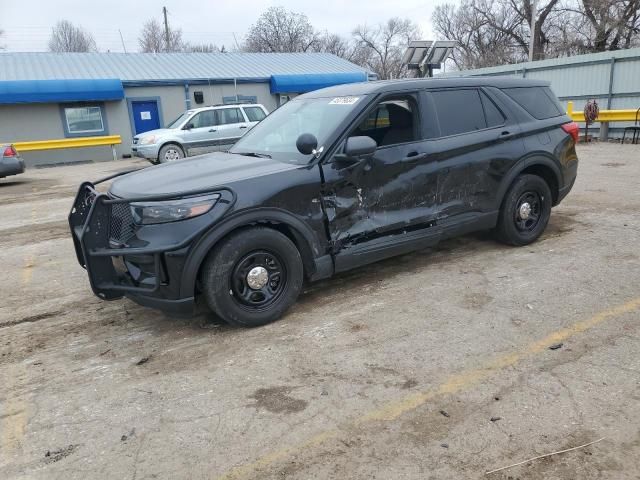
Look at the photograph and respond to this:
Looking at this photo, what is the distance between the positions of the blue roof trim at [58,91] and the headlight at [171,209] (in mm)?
20379

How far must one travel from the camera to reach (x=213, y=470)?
254cm

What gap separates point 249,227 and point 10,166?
Result: 42.7 feet

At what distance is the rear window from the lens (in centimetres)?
559

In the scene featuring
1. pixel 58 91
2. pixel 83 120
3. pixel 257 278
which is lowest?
pixel 257 278

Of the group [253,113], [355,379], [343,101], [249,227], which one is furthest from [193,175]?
[253,113]

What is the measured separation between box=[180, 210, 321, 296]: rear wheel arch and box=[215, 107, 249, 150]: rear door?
12.5 meters

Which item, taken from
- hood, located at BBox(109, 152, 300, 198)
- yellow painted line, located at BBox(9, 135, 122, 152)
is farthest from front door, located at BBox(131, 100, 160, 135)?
hood, located at BBox(109, 152, 300, 198)

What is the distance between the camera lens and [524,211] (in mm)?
5645

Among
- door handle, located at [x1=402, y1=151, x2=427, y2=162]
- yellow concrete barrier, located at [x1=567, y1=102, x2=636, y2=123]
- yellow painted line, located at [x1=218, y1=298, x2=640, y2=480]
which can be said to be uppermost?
yellow concrete barrier, located at [x1=567, y1=102, x2=636, y2=123]

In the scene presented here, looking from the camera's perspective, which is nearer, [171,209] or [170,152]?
[171,209]

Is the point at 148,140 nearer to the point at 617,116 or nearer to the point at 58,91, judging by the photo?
the point at 58,91

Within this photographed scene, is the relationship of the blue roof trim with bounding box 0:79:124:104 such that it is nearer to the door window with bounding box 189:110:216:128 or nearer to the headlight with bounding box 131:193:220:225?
the door window with bounding box 189:110:216:128

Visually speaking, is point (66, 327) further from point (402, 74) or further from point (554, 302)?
point (402, 74)

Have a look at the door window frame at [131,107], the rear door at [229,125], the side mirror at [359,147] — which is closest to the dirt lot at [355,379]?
the side mirror at [359,147]
